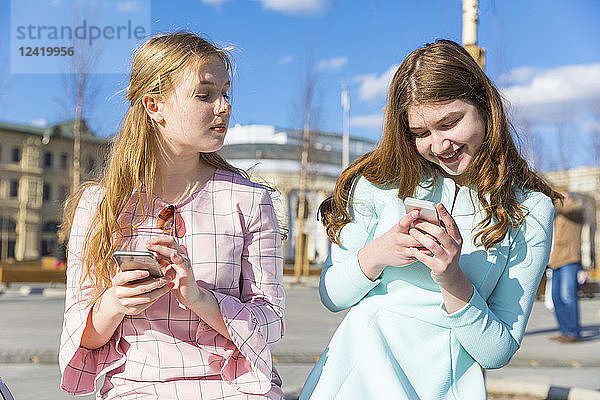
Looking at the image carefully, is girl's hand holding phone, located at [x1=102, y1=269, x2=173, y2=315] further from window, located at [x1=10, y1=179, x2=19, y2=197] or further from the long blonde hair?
window, located at [x1=10, y1=179, x2=19, y2=197]

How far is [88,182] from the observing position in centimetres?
200

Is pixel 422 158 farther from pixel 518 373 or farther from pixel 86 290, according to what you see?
pixel 518 373

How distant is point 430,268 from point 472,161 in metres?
0.36

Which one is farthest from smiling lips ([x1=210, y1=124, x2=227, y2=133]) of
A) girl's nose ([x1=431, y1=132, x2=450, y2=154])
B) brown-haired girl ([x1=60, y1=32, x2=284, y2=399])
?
girl's nose ([x1=431, y1=132, x2=450, y2=154])

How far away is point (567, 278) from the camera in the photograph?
7762 mm

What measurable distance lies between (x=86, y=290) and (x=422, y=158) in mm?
1052

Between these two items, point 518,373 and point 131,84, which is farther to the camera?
point 518,373

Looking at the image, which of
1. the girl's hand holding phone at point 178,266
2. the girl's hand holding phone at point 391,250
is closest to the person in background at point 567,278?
the girl's hand holding phone at point 391,250

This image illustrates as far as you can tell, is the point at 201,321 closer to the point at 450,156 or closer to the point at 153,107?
the point at 153,107

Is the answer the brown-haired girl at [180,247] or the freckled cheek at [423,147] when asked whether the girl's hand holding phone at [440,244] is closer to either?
the freckled cheek at [423,147]

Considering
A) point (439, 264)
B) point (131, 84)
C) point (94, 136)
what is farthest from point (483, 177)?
point (94, 136)

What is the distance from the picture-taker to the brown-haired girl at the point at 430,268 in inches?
69.2

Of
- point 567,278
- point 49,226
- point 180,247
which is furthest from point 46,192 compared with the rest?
point 180,247

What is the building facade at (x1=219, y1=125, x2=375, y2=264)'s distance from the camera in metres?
5.80
